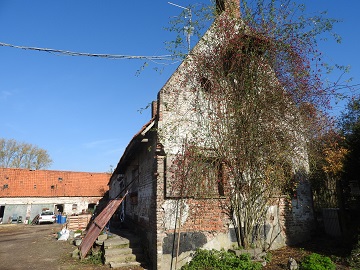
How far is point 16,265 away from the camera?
951 centimetres

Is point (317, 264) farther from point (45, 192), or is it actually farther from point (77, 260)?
point (45, 192)

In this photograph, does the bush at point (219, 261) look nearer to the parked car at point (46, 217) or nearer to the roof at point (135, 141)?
the roof at point (135, 141)

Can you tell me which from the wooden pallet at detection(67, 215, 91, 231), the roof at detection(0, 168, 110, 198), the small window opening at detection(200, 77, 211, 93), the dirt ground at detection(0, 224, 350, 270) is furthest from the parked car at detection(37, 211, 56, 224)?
the small window opening at detection(200, 77, 211, 93)

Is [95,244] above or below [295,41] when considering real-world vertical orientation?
below

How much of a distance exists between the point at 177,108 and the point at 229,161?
251 centimetres

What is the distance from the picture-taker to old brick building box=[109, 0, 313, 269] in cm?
807

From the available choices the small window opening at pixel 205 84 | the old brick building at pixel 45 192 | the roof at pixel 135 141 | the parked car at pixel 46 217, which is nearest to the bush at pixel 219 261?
the roof at pixel 135 141

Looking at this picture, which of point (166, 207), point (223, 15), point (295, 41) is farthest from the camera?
point (223, 15)

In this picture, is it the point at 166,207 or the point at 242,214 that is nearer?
the point at 166,207

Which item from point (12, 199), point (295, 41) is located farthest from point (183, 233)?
point (12, 199)

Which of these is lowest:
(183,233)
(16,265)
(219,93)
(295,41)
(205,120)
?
(16,265)

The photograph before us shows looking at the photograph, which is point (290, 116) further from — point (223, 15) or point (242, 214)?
point (223, 15)

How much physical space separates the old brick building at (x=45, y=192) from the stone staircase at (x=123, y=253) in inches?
1032

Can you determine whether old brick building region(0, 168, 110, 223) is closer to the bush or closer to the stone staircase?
the stone staircase
